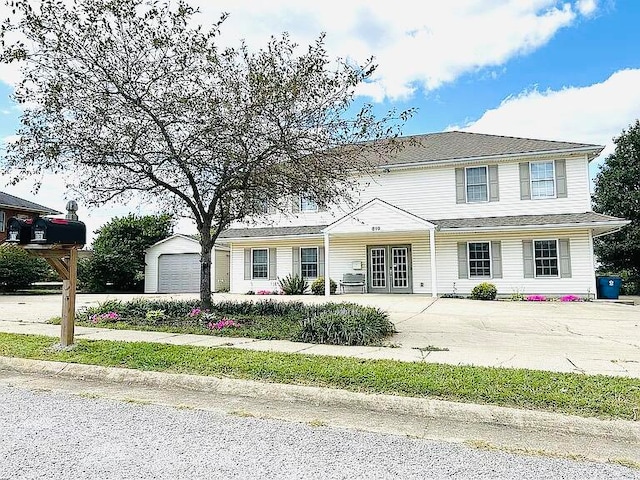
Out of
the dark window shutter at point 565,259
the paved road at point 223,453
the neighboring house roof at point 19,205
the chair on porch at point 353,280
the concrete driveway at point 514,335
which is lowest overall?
the paved road at point 223,453

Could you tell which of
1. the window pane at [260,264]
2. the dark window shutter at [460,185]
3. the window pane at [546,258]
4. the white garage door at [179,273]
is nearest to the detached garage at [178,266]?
the white garage door at [179,273]

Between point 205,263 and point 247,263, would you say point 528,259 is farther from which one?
point 205,263

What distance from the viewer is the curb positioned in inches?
164

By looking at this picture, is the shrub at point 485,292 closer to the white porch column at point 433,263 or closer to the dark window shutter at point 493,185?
the white porch column at point 433,263

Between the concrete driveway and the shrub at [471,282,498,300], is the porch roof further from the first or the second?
the concrete driveway

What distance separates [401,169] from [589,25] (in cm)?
844

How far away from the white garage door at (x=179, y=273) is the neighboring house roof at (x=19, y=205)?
26.0 feet

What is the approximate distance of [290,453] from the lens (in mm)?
3641

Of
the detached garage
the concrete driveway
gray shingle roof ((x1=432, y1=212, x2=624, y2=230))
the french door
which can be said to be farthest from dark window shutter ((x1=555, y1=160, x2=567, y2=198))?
the detached garage

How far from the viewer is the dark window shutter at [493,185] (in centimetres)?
1923

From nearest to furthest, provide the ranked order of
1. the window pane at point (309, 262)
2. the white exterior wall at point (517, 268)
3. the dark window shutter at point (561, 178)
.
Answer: the white exterior wall at point (517, 268), the dark window shutter at point (561, 178), the window pane at point (309, 262)

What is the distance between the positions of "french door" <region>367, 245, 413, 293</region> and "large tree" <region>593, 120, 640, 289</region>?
509 inches

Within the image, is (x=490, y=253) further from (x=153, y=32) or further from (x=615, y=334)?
(x=153, y=32)

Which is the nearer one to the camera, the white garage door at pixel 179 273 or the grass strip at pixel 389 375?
the grass strip at pixel 389 375
